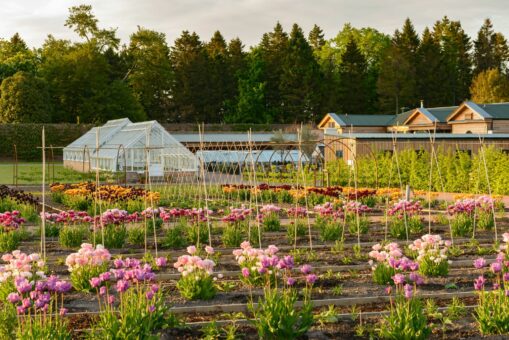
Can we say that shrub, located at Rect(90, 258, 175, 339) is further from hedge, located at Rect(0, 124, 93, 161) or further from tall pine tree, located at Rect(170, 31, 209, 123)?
tall pine tree, located at Rect(170, 31, 209, 123)

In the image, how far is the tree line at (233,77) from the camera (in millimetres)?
49219

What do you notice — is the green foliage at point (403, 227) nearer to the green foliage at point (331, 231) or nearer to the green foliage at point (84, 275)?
the green foliage at point (331, 231)

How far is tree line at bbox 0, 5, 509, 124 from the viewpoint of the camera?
49.2m

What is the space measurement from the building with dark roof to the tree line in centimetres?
802

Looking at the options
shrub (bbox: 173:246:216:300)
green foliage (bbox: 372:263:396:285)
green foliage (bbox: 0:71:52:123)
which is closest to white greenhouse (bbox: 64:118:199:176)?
green foliage (bbox: 372:263:396:285)

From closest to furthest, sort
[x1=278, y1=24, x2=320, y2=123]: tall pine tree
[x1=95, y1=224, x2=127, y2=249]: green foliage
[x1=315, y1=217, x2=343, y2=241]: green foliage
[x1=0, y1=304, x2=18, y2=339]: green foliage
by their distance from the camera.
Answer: [x1=0, y1=304, x2=18, y2=339]: green foliage < [x1=95, y1=224, x2=127, y2=249]: green foliage < [x1=315, y1=217, x2=343, y2=241]: green foliage < [x1=278, y1=24, x2=320, y2=123]: tall pine tree

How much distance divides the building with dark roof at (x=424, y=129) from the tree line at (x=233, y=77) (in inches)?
316

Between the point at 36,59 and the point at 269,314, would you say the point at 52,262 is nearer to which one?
the point at 269,314

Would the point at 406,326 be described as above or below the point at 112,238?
below

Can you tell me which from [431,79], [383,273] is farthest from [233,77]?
[383,273]

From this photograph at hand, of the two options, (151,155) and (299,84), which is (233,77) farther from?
(151,155)

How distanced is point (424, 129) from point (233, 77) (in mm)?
20853

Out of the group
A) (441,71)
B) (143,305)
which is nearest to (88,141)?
(143,305)

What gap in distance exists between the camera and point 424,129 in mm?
42875
